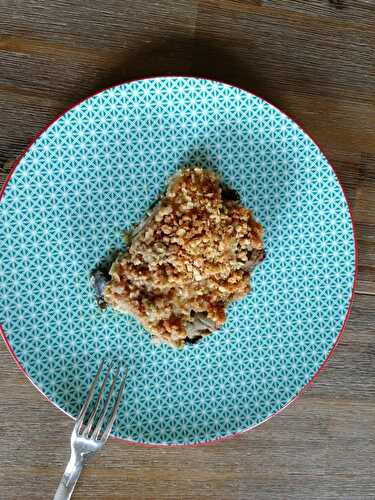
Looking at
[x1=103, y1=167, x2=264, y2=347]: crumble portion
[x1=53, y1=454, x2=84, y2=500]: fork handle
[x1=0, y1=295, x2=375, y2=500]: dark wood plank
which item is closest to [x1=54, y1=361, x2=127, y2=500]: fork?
[x1=53, y1=454, x2=84, y2=500]: fork handle

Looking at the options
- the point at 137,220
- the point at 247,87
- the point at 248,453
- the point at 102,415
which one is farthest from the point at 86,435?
the point at 247,87

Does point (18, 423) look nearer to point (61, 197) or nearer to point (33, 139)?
point (61, 197)

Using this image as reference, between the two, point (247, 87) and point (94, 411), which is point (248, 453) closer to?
point (94, 411)

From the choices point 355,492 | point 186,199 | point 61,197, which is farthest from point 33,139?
point 355,492

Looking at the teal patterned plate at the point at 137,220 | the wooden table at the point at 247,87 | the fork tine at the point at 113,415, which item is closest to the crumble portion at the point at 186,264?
the teal patterned plate at the point at 137,220

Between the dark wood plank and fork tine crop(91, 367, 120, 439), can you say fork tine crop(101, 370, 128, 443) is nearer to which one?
fork tine crop(91, 367, 120, 439)

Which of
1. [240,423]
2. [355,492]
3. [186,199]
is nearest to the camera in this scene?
[186,199]

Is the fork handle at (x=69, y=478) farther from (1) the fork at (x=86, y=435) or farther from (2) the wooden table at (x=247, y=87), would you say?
(2) the wooden table at (x=247, y=87)
